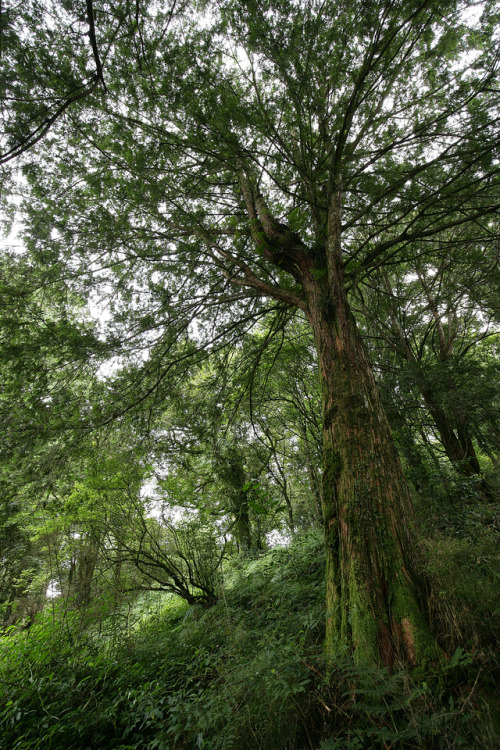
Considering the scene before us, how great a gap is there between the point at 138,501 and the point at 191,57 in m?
6.92

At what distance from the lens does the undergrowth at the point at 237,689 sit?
167cm

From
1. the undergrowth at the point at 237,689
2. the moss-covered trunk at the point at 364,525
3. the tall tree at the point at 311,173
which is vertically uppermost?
the tall tree at the point at 311,173

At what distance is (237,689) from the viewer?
7.14 ft

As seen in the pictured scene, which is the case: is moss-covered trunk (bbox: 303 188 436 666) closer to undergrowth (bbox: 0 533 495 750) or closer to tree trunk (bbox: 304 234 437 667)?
tree trunk (bbox: 304 234 437 667)

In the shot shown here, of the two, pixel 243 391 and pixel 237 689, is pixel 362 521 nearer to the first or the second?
pixel 237 689

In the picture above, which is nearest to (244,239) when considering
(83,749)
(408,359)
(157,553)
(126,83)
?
(126,83)

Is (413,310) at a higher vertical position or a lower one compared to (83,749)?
higher

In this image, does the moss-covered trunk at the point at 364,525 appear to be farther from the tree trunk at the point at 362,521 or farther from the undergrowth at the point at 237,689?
the undergrowth at the point at 237,689

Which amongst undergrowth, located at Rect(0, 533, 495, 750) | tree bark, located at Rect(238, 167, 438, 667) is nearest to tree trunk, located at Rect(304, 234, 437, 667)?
tree bark, located at Rect(238, 167, 438, 667)

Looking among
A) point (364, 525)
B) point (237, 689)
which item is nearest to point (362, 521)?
point (364, 525)

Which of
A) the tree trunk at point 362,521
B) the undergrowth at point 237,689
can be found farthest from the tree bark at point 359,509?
the undergrowth at point 237,689

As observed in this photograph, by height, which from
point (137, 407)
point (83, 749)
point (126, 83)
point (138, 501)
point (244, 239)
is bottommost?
point (83, 749)

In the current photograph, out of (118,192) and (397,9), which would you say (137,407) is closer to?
(118,192)

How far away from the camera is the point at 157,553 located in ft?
17.7
